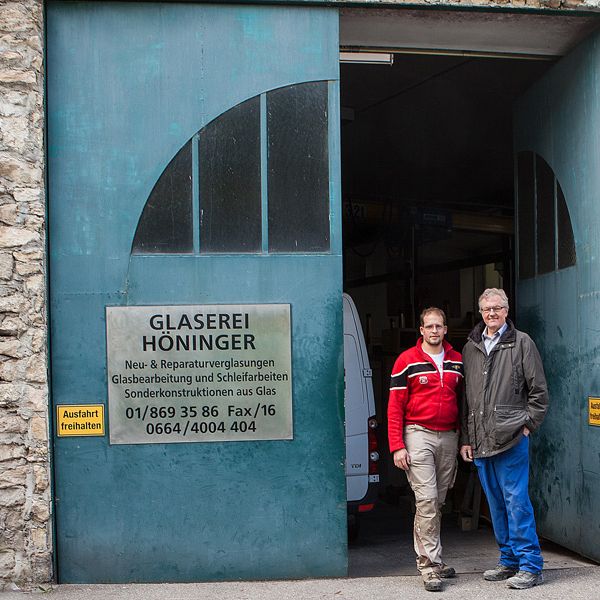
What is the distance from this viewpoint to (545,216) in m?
8.25

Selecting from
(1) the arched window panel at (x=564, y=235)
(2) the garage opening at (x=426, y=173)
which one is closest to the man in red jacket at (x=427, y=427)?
(2) the garage opening at (x=426, y=173)

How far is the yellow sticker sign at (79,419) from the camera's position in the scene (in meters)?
6.55

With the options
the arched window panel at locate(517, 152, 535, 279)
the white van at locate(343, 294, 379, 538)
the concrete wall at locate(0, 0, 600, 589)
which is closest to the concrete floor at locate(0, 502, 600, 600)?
the concrete wall at locate(0, 0, 600, 589)

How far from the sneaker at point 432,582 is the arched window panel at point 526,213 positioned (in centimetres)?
321

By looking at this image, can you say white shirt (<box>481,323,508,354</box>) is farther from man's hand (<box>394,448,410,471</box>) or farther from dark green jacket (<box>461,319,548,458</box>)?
man's hand (<box>394,448,410,471</box>)

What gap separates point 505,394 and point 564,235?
2.04 m

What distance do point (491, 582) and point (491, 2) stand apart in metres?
4.30

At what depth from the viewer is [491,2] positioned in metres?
6.93

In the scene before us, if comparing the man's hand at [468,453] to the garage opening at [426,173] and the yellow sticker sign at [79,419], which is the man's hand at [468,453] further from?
the yellow sticker sign at [79,419]

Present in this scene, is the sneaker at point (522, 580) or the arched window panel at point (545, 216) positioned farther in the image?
the arched window panel at point (545, 216)

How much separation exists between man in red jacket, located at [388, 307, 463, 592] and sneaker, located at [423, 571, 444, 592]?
6cm

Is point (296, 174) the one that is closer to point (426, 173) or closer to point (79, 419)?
point (79, 419)

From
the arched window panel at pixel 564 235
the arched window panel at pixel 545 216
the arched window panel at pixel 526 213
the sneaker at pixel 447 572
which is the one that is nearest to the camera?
the sneaker at pixel 447 572

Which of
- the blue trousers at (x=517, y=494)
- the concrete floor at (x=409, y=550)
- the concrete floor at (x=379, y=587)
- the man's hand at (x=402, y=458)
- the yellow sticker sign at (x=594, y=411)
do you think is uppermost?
the yellow sticker sign at (x=594, y=411)
